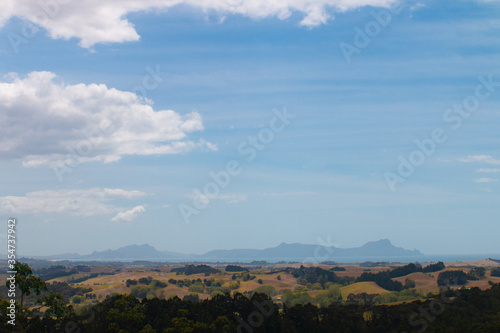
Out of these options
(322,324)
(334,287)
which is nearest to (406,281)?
(334,287)

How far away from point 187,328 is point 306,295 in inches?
4617

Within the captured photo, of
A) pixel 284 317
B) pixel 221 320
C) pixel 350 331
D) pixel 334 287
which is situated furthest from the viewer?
pixel 334 287

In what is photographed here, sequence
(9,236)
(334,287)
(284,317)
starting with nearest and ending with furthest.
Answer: (9,236) → (284,317) → (334,287)

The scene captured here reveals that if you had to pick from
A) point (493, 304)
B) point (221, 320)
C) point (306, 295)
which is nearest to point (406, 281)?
point (306, 295)

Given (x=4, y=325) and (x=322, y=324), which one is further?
(x=322, y=324)

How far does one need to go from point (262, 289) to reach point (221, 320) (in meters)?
133

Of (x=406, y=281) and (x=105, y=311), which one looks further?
(x=406, y=281)

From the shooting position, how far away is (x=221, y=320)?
66250mm

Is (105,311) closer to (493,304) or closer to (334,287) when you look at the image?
(493,304)

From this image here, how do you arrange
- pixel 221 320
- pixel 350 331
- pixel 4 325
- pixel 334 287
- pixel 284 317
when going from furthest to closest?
pixel 334 287 → pixel 284 317 → pixel 350 331 → pixel 221 320 → pixel 4 325

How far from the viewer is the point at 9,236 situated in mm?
36125

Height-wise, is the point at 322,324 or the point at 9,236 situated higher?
the point at 9,236

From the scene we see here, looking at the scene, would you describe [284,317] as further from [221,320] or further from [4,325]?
[4,325]

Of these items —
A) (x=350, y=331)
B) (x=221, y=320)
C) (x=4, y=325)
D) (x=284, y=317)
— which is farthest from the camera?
(x=284, y=317)
